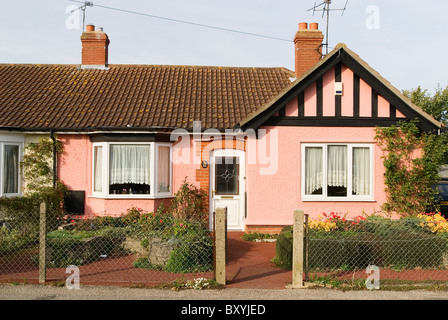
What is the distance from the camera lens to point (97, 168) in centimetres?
1255

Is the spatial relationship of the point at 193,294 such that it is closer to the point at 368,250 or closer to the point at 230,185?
the point at 368,250

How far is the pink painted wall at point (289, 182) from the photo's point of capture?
457 inches

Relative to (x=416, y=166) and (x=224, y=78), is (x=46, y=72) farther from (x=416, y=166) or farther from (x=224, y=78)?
(x=416, y=166)

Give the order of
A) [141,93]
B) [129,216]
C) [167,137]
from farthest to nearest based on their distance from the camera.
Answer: [141,93] → [167,137] → [129,216]

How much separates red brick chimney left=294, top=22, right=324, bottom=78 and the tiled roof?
3.74 ft

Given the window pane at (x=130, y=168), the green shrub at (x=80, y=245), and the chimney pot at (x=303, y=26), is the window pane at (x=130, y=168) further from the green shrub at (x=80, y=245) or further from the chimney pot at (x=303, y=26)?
the chimney pot at (x=303, y=26)

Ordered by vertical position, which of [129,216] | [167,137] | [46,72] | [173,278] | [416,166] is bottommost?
[173,278]

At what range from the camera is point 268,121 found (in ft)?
38.0

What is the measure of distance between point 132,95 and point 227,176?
4.24 meters

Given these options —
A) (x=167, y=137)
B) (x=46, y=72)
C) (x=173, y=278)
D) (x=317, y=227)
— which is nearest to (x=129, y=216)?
(x=167, y=137)

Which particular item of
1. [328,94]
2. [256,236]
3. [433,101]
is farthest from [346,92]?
[433,101]

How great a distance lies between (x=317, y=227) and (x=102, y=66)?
10524 millimetres

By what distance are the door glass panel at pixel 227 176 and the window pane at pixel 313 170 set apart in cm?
214

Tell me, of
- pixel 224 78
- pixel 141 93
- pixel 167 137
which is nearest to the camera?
pixel 167 137
